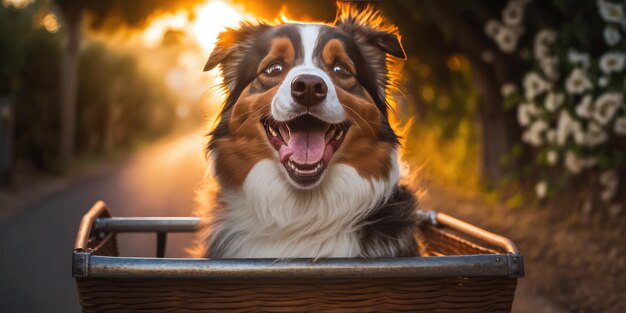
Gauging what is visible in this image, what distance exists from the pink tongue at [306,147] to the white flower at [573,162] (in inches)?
164

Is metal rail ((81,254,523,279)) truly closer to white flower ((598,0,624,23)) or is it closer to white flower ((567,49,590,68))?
white flower ((598,0,624,23))

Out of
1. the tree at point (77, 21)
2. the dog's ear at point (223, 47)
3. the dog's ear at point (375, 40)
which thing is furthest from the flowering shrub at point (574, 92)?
the tree at point (77, 21)

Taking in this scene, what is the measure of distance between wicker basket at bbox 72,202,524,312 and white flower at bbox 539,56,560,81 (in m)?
4.50

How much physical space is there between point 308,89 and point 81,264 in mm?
942

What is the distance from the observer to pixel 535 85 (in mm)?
6531

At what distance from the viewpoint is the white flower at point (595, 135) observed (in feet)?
18.7

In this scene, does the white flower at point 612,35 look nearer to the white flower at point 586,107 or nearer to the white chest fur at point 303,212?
the white flower at point 586,107

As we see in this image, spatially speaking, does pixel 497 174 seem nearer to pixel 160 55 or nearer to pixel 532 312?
pixel 532 312

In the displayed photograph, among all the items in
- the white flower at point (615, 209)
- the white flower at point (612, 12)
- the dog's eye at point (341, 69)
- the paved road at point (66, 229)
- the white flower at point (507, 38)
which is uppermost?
the white flower at point (612, 12)

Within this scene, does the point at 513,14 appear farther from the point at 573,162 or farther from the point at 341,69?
the point at 341,69

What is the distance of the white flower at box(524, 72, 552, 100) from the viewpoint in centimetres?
646

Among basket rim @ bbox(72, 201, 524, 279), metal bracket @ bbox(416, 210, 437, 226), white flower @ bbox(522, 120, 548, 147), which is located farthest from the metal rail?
white flower @ bbox(522, 120, 548, 147)

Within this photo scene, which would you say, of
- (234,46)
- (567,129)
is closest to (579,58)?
(567,129)

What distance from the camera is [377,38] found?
288 centimetres
